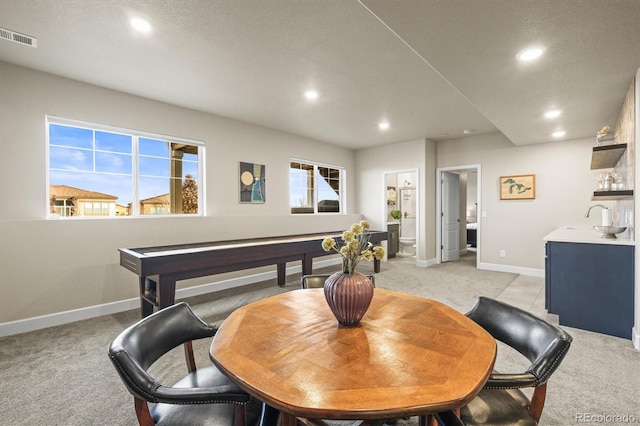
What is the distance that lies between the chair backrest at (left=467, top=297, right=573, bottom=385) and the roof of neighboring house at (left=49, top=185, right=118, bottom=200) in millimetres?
4201


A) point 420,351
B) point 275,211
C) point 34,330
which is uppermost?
point 275,211

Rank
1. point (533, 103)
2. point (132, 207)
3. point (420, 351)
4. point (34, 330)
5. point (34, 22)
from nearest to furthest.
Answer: point (420, 351), point (34, 22), point (34, 330), point (533, 103), point (132, 207)

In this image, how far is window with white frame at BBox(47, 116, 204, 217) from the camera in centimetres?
342

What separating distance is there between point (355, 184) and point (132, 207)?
4.92 m

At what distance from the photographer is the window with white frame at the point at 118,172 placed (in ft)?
11.2

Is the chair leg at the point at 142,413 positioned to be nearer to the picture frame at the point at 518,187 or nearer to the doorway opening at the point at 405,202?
the picture frame at the point at 518,187

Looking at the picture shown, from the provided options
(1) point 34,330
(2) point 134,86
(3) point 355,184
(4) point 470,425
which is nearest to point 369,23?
(4) point 470,425

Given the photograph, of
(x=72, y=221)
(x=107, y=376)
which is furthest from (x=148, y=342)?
(x=72, y=221)

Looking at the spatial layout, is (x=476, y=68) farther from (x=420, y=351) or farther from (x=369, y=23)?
(x=420, y=351)

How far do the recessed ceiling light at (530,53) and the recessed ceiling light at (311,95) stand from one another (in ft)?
7.07

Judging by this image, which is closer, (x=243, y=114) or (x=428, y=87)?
(x=428, y=87)

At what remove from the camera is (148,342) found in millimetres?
1306

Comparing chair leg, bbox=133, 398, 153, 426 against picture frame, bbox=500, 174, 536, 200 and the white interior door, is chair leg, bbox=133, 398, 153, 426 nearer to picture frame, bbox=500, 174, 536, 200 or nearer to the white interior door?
picture frame, bbox=500, 174, 536, 200

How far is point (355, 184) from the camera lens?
7426 mm
